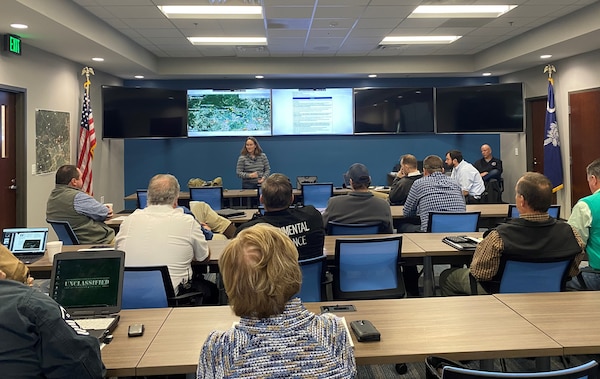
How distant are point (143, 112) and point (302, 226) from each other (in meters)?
6.63

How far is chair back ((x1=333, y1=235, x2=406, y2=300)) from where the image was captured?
10.0 ft

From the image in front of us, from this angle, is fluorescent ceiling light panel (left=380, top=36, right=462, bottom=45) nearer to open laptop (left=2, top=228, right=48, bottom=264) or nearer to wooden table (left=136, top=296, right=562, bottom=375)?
open laptop (left=2, top=228, right=48, bottom=264)

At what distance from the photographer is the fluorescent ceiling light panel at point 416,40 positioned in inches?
307

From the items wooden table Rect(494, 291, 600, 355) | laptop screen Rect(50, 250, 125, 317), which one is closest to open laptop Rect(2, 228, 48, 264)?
laptop screen Rect(50, 250, 125, 317)

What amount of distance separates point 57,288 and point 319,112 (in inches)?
318

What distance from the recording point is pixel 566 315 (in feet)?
6.84

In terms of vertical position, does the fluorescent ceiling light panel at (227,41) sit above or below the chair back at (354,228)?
above

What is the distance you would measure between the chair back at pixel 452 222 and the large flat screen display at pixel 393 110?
18.6ft

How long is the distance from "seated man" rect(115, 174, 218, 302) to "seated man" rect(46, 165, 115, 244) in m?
1.51

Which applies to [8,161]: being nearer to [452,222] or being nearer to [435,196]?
[435,196]

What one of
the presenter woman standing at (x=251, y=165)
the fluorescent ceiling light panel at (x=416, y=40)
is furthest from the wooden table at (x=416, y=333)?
the fluorescent ceiling light panel at (x=416, y=40)

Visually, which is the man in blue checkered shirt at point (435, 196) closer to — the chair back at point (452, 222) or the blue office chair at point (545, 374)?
the chair back at point (452, 222)

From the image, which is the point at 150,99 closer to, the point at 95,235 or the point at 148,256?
the point at 95,235

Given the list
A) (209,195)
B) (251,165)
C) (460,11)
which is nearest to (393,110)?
(251,165)
